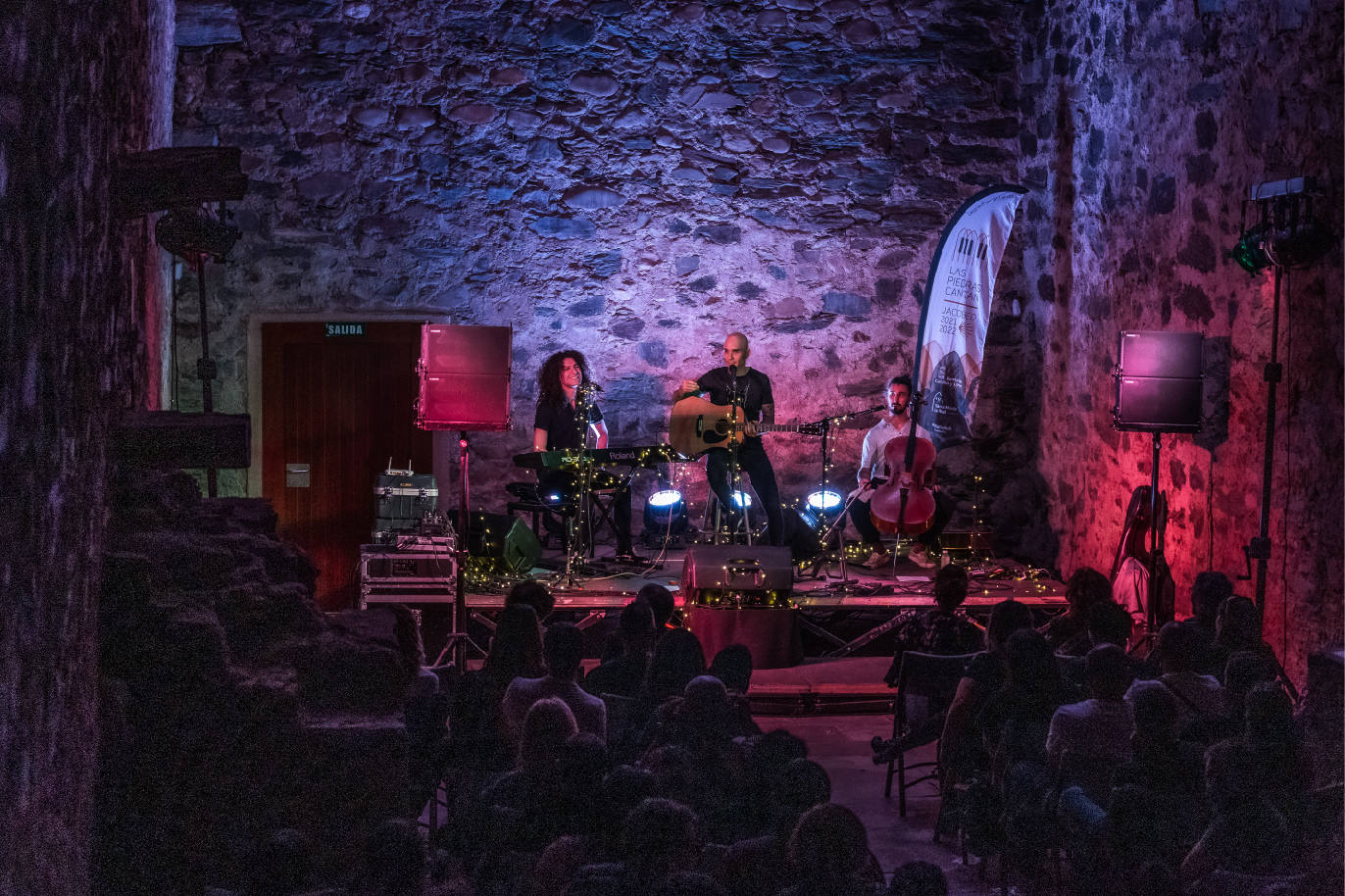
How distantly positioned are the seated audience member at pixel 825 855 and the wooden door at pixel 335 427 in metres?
6.90

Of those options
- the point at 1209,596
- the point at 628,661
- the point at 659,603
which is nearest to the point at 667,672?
the point at 628,661

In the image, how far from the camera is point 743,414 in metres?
8.95

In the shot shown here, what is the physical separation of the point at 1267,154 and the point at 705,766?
4780 mm

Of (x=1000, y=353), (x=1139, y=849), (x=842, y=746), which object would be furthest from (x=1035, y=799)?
(x=1000, y=353)

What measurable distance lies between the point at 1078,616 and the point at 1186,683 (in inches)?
46.4

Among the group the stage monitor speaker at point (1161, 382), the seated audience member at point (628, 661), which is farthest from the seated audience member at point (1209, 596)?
the seated audience member at point (628, 661)

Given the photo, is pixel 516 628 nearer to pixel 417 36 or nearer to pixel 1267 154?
pixel 1267 154

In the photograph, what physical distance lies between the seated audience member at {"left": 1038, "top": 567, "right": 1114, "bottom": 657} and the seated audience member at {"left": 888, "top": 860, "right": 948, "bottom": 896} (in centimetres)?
250

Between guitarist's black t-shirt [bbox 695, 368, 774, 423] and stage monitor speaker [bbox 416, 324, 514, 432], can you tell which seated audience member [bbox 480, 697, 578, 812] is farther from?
guitarist's black t-shirt [bbox 695, 368, 774, 423]

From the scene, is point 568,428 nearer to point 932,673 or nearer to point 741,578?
point 741,578

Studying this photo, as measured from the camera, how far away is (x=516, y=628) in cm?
459

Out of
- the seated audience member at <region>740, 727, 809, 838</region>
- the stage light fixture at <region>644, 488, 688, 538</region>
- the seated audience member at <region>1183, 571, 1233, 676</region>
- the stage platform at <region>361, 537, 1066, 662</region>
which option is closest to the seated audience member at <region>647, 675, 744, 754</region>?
the seated audience member at <region>740, 727, 809, 838</region>

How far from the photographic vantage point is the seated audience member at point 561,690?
161 inches

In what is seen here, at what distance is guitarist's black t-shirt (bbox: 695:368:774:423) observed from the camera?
906 cm
